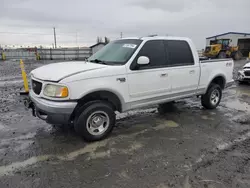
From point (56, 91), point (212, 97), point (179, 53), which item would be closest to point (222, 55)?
point (212, 97)

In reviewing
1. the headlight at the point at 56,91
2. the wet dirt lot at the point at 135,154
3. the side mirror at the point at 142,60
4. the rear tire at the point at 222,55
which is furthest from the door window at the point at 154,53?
the rear tire at the point at 222,55

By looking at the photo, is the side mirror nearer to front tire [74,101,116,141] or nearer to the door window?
the door window

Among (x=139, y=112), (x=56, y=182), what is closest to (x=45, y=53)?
(x=139, y=112)

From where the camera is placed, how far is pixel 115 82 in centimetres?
366

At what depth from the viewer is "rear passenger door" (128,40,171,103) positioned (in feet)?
12.8

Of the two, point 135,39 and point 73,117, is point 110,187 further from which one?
point 135,39

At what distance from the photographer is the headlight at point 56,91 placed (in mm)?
3191

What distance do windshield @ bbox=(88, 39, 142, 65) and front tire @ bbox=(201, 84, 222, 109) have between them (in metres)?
2.80

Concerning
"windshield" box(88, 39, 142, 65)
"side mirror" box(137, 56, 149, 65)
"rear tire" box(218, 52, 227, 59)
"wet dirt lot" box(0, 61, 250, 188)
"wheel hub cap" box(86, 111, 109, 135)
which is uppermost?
"rear tire" box(218, 52, 227, 59)

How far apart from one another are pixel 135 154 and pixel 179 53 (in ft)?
9.25

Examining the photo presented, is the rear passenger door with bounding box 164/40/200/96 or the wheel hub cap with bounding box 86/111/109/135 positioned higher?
the rear passenger door with bounding box 164/40/200/96

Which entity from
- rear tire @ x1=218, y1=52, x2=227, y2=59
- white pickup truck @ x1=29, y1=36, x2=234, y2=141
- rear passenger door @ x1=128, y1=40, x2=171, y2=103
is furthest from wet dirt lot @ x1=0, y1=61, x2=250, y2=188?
rear tire @ x1=218, y1=52, x2=227, y2=59

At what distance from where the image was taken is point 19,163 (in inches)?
120

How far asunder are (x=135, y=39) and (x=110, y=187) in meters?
3.11
